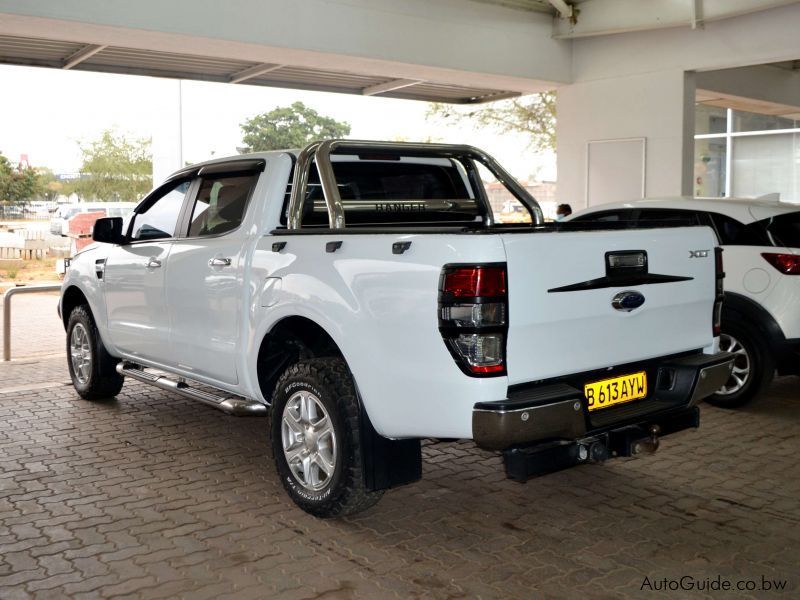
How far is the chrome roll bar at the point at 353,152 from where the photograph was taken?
4523 millimetres

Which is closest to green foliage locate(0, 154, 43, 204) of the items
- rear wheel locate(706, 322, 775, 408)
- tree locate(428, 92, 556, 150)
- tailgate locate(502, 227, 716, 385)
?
rear wheel locate(706, 322, 775, 408)

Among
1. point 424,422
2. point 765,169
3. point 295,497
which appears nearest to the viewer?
point 424,422

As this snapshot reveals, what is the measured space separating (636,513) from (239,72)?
37.7ft

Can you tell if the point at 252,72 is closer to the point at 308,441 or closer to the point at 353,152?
the point at 353,152

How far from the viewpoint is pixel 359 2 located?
12008mm

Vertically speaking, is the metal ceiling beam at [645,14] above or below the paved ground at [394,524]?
above

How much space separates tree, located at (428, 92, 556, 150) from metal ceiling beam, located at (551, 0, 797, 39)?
1146 centimetres

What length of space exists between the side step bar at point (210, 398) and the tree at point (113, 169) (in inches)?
384

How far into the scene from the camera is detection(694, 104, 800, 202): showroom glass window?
21.7 metres

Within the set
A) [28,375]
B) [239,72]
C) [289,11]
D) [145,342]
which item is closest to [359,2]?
[289,11]

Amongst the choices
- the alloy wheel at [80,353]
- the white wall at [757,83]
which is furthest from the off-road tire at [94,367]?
the white wall at [757,83]

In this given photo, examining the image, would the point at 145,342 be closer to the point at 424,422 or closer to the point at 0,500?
the point at 0,500

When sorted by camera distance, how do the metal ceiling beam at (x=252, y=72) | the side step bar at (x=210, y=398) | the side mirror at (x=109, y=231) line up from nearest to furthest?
the side step bar at (x=210, y=398), the side mirror at (x=109, y=231), the metal ceiling beam at (x=252, y=72)

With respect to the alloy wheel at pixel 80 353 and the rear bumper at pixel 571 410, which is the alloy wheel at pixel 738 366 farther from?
the alloy wheel at pixel 80 353
